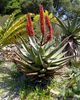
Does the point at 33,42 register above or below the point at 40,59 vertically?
above

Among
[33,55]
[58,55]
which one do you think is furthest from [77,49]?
[33,55]

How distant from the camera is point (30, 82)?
6.96m

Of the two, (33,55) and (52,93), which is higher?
(33,55)

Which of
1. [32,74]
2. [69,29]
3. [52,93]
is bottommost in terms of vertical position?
[52,93]

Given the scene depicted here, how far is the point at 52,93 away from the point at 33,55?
94 cm

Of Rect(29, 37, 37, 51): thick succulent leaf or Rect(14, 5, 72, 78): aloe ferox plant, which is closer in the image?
Rect(14, 5, 72, 78): aloe ferox plant

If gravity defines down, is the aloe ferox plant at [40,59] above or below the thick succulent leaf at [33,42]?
below

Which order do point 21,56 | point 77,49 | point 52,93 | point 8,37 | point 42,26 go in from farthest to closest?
point 8,37 → point 77,49 → point 21,56 → point 52,93 → point 42,26

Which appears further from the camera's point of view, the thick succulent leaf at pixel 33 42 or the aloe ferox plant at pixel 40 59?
the thick succulent leaf at pixel 33 42

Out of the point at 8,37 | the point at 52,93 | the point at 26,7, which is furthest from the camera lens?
the point at 26,7

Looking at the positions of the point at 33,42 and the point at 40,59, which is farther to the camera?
the point at 33,42

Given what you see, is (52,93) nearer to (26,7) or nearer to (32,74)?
(32,74)

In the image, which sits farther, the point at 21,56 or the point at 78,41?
the point at 78,41

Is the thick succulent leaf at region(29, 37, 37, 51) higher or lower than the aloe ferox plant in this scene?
higher
